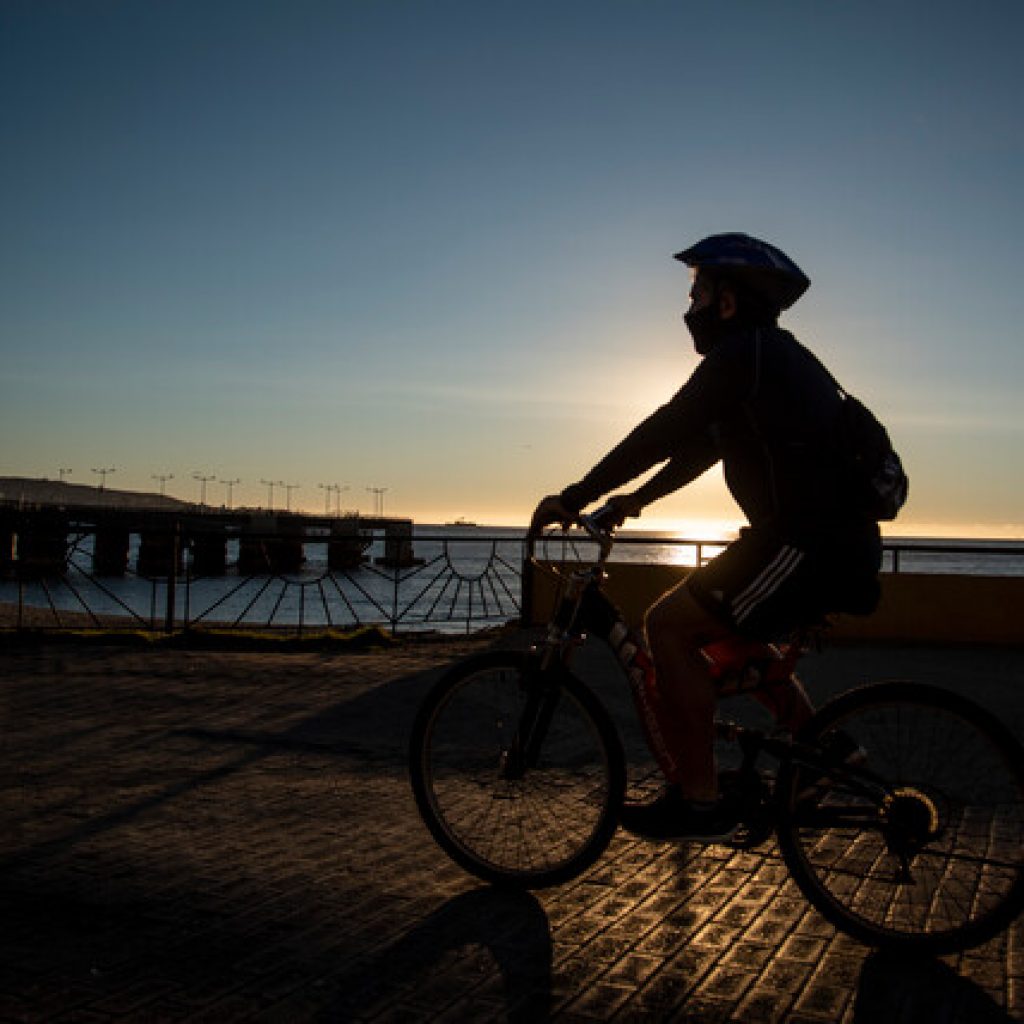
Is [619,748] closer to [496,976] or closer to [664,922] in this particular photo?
[664,922]

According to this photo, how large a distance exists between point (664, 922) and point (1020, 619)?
35.9 ft

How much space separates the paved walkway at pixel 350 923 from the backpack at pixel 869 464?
1296 millimetres

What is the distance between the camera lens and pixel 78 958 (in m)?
3.16

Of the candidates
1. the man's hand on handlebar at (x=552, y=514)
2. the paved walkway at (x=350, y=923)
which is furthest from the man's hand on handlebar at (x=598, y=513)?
the paved walkway at (x=350, y=923)

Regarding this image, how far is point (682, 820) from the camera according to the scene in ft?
11.6

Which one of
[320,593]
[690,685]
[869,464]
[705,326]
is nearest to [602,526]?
[690,685]

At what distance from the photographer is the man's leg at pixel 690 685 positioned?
3496 millimetres

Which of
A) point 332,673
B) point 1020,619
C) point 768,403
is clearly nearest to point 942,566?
point 1020,619

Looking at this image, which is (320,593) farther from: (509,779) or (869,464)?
(869,464)

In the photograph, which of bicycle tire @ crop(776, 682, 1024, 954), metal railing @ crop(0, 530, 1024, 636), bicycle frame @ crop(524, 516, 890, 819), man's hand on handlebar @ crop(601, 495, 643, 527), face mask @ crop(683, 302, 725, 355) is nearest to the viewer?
bicycle tire @ crop(776, 682, 1024, 954)

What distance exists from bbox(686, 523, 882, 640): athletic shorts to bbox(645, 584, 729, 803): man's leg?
0.09 metres

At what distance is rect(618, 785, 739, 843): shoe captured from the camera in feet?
11.5

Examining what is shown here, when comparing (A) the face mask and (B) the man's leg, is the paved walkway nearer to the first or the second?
(B) the man's leg

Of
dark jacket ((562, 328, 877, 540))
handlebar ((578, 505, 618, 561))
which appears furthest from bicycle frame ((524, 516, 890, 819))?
dark jacket ((562, 328, 877, 540))
